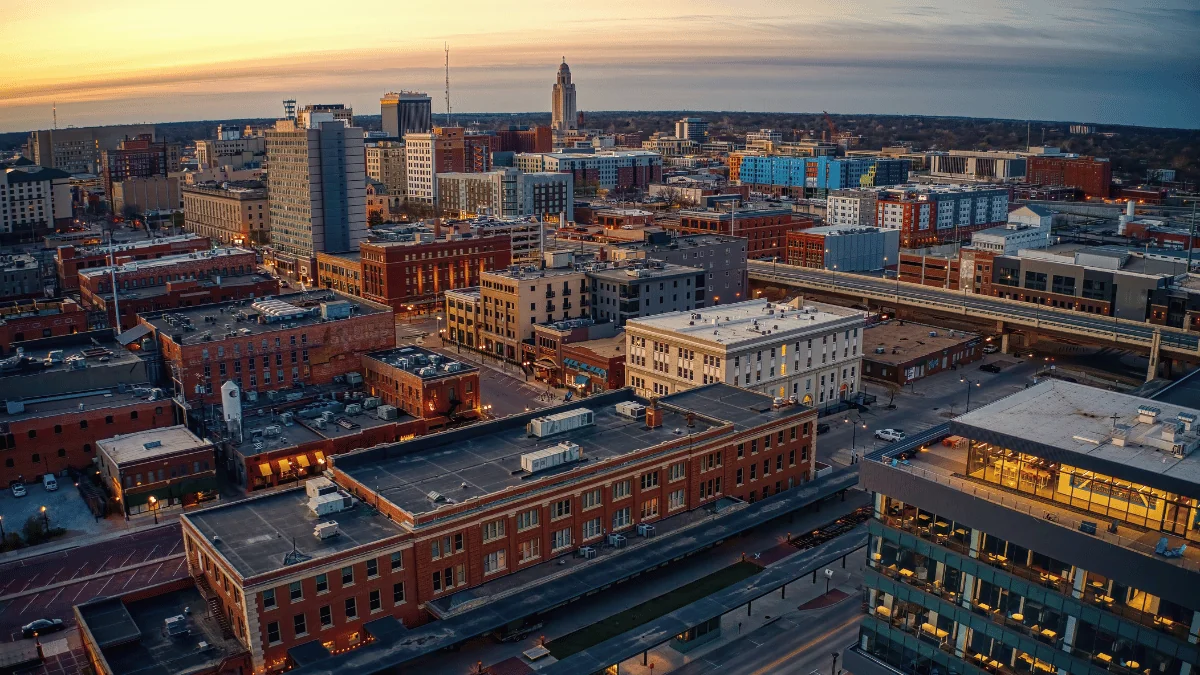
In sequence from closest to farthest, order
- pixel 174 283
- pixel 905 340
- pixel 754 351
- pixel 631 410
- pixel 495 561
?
pixel 495 561 < pixel 631 410 < pixel 754 351 < pixel 905 340 < pixel 174 283

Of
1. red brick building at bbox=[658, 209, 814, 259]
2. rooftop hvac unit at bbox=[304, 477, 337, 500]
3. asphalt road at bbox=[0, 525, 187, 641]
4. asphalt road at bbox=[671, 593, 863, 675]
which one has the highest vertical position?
red brick building at bbox=[658, 209, 814, 259]

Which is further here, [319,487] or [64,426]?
[64,426]

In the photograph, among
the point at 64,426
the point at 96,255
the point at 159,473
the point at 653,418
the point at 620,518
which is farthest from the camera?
the point at 96,255

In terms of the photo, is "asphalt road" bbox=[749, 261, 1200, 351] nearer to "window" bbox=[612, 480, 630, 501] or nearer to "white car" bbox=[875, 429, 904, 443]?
"white car" bbox=[875, 429, 904, 443]

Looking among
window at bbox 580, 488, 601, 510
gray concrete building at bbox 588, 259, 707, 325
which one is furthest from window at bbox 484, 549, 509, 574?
gray concrete building at bbox 588, 259, 707, 325

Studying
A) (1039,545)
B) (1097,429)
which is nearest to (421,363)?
(1097,429)

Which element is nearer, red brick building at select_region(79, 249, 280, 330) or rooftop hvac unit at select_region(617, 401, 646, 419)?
rooftop hvac unit at select_region(617, 401, 646, 419)

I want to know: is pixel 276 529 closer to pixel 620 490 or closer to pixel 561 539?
pixel 561 539
